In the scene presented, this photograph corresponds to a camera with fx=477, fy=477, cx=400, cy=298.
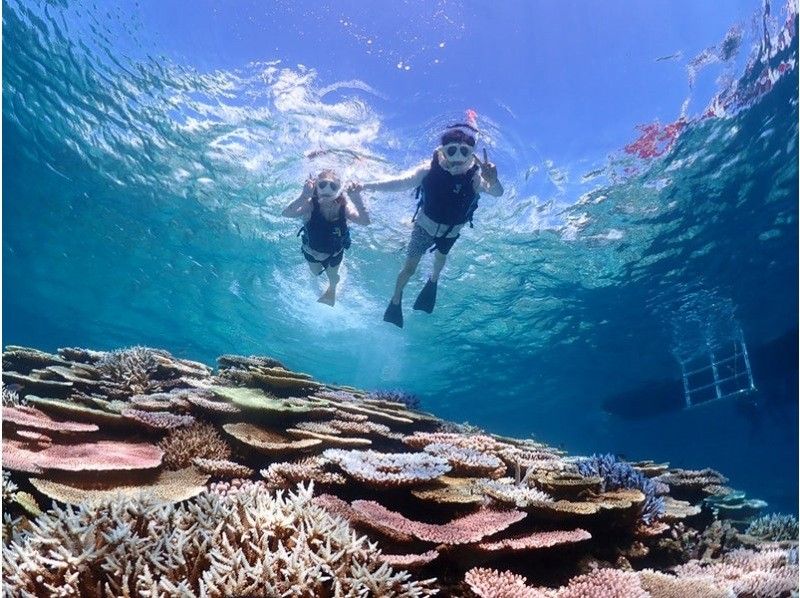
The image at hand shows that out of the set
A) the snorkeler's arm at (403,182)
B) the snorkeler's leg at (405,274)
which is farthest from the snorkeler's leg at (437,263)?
the snorkeler's arm at (403,182)

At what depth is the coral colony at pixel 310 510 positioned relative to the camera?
8.61 ft

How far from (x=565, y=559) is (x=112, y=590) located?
326cm

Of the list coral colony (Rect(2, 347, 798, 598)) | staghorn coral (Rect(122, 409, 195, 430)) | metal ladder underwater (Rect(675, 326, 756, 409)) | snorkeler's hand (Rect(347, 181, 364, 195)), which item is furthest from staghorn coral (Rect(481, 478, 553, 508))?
metal ladder underwater (Rect(675, 326, 756, 409))

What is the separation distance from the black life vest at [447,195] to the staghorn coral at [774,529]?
692 cm

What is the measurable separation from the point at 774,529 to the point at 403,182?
28.3 feet

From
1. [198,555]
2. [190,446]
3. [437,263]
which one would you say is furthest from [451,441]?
[437,263]

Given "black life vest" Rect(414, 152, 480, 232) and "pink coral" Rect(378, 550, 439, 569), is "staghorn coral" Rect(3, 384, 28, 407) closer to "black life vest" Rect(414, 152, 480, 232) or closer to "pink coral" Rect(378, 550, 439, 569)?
"pink coral" Rect(378, 550, 439, 569)

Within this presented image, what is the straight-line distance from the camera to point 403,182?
9.94 metres

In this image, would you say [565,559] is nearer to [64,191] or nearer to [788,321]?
[64,191]

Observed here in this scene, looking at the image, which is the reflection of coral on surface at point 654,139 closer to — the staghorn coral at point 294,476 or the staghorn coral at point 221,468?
the staghorn coral at point 294,476

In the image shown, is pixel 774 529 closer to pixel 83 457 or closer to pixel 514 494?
pixel 514 494

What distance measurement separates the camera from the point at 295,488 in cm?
423

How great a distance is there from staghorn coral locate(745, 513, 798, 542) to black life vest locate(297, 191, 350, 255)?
8481mm

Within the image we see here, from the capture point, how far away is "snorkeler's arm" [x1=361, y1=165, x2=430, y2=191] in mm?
9797
